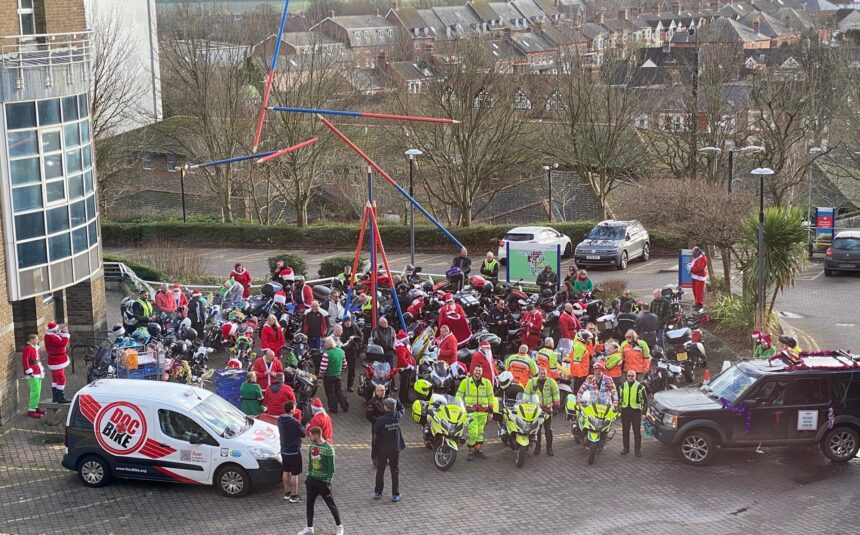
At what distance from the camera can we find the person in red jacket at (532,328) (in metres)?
22.8

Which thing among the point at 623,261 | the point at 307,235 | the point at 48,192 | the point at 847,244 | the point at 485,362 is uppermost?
the point at 48,192

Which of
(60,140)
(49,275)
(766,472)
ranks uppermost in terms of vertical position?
(60,140)

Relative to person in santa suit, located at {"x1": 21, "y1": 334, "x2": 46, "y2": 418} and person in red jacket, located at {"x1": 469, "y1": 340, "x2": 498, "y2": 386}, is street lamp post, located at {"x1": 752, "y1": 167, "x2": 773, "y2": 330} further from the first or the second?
person in santa suit, located at {"x1": 21, "y1": 334, "x2": 46, "y2": 418}

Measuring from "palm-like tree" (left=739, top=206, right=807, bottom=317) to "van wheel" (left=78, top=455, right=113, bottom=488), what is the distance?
1537 cm

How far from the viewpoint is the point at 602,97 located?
4919 centimetres

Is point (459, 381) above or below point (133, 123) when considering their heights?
below

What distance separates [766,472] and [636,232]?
820 inches

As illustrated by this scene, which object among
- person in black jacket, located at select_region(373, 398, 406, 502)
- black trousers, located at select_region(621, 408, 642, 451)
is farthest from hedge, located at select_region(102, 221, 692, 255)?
person in black jacket, located at select_region(373, 398, 406, 502)

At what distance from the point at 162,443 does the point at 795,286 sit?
74.0ft

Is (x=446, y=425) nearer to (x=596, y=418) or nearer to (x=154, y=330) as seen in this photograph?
(x=596, y=418)

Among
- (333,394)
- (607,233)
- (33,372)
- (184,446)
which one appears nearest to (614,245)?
(607,233)

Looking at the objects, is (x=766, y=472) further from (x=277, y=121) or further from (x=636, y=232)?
(x=277, y=121)

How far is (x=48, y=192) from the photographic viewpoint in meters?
22.5

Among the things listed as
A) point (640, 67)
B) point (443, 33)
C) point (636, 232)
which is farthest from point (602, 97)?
point (443, 33)
